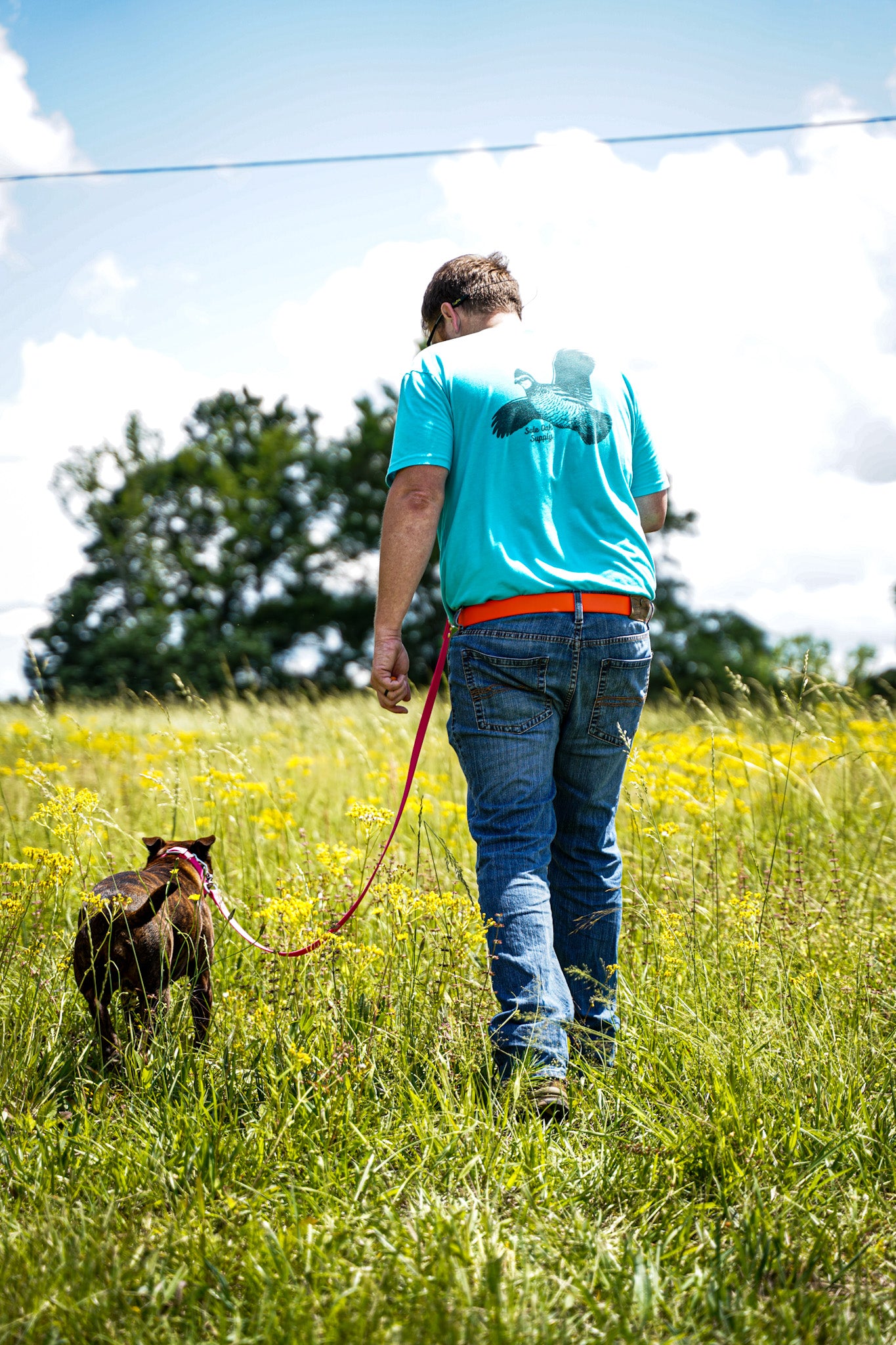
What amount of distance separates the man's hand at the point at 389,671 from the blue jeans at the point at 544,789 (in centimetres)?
15

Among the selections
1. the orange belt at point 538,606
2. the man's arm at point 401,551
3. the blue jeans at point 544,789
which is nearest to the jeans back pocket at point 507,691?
the blue jeans at point 544,789

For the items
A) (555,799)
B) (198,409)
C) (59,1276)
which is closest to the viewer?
(59,1276)

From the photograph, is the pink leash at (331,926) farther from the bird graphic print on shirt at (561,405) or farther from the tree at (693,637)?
the tree at (693,637)

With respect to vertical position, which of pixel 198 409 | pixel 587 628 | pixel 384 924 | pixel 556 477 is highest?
pixel 198 409

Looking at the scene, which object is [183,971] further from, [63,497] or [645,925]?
[63,497]

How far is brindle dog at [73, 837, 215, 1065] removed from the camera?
2289 millimetres

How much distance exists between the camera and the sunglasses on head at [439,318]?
109 inches

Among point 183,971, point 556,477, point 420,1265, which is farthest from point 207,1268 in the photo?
point 556,477

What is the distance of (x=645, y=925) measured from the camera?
3.04 metres

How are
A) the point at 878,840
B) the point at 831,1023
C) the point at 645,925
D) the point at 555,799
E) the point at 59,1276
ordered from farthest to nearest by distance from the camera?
the point at 878,840, the point at 645,925, the point at 555,799, the point at 831,1023, the point at 59,1276

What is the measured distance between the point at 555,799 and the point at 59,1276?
161cm

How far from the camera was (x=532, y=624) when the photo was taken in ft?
8.02

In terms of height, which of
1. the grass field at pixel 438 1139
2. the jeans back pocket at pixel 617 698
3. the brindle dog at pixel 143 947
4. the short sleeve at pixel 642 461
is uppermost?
the short sleeve at pixel 642 461

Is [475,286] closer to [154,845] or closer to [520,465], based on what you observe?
[520,465]
